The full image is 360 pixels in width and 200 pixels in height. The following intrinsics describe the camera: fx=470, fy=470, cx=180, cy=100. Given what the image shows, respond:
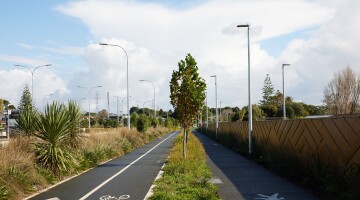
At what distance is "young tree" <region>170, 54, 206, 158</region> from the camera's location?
845 inches

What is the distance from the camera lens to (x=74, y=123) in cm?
1909

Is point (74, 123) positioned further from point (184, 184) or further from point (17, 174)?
point (184, 184)

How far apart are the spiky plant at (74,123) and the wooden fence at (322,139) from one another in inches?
333

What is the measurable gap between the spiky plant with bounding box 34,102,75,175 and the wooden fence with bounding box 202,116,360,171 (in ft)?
27.2

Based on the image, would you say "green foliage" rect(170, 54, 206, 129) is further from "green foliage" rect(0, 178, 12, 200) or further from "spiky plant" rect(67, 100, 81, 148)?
"green foliage" rect(0, 178, 12, 200)

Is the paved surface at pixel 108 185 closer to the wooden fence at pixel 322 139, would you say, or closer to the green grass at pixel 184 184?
the green grass at pixel 184 184

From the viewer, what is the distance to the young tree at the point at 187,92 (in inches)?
845

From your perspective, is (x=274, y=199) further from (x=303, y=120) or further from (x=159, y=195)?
(x=303, y=120)

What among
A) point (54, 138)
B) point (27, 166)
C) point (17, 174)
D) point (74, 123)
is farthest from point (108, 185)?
point (74, 123)

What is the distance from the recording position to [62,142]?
17500mm

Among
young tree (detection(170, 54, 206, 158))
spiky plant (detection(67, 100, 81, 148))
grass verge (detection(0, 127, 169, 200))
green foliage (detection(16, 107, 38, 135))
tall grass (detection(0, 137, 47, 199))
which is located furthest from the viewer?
young tree (detection(170, 54, 206, 158))

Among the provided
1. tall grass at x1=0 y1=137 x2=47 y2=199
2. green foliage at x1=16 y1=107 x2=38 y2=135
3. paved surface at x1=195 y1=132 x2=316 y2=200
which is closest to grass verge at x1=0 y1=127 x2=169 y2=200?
tall grass at x1=0 y1=137 x2=47 y2=199

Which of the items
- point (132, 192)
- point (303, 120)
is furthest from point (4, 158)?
point (303, 120)

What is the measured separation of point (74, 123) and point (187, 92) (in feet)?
17.6
